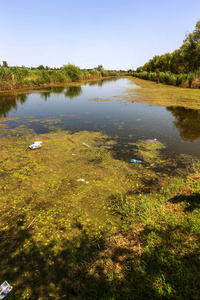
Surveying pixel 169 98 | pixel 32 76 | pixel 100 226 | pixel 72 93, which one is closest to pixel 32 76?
pixel 32 76

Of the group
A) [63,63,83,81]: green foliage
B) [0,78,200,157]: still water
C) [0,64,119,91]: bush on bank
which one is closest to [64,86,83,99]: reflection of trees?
[0,64,119,91]: bush on bank

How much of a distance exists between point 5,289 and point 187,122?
9.91 m

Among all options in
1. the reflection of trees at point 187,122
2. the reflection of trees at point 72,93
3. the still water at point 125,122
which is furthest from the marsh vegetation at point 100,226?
the reflection of trees at point 72,93

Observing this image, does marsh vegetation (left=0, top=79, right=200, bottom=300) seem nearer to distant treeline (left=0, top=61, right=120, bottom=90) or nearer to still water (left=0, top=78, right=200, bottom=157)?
still water (left=0, top=78, right=200, bottom=157)

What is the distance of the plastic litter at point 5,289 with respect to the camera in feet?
6.08

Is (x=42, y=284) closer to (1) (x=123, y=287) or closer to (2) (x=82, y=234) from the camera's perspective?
(2) (x=82, y=234)

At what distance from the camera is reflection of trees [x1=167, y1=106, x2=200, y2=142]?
691 cm

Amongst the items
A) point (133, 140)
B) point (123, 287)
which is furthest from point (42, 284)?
point (133, 140)

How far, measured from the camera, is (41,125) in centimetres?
841

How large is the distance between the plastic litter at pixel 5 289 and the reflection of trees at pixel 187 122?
7116mm

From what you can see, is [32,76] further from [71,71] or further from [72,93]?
[71,71]

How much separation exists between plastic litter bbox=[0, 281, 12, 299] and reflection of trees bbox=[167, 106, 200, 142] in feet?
23.3

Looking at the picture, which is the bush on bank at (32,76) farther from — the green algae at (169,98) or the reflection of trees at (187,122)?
the reflection of trees at (187,122)

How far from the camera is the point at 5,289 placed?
1.90 metres
